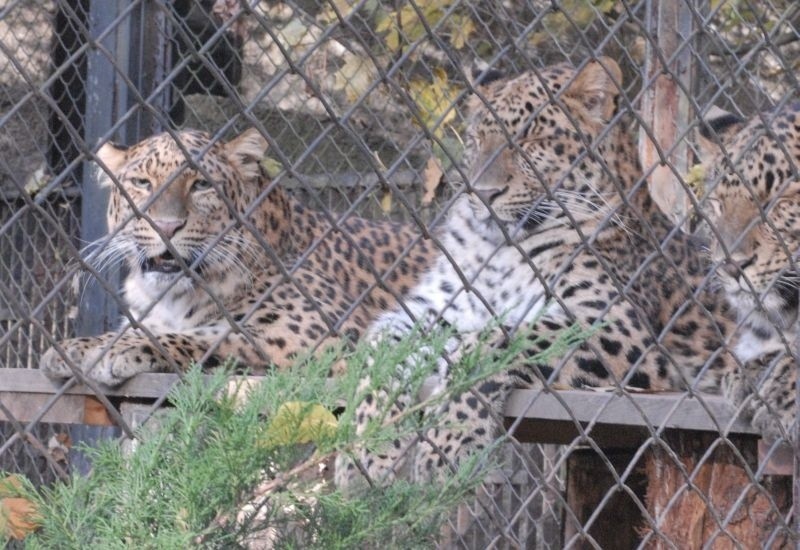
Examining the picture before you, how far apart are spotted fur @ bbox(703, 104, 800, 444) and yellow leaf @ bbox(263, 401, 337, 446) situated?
1670mm

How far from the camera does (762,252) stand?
400cm

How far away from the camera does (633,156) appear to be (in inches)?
195

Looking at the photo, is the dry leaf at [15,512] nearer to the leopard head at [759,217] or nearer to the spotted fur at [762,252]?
the spotted fur at [762,252]

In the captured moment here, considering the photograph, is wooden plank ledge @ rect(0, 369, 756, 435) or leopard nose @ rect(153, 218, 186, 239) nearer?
wooden plank ledge @ rect(0, 369, 756, 435)

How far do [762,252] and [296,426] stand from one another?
7.80ft

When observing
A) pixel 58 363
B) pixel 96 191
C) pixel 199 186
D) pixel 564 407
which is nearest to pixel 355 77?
pixel 96 191

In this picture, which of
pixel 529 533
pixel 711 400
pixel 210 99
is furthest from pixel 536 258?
pixel 210 99

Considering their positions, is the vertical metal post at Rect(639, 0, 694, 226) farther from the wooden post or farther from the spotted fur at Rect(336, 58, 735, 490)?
the wooden post

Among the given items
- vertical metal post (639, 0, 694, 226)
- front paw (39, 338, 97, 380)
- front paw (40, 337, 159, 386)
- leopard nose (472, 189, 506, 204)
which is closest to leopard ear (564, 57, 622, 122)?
leopard nose (472, 189, 506, 204)

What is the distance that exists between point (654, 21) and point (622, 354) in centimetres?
221

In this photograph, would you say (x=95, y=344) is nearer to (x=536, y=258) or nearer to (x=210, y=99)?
(x=536, y=258)

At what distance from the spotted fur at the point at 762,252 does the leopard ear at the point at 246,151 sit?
5.57 ft

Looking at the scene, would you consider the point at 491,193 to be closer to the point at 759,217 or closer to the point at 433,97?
the point at 759,217

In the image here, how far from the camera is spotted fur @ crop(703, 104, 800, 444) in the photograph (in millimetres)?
3502
